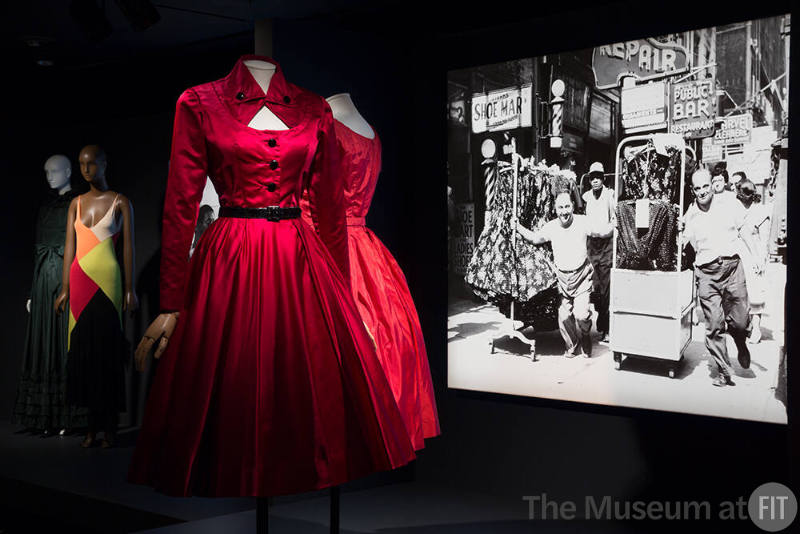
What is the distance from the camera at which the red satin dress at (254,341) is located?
258 centimetres

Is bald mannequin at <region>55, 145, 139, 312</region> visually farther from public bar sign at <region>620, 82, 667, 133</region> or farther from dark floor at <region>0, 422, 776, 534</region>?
public bar sign at <region>620, 82, 667, 133</region>

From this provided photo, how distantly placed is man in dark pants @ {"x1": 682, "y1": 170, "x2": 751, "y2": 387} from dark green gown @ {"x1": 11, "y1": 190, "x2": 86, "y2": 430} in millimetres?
4137

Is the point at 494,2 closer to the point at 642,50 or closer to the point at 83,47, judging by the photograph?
the point at 642,50

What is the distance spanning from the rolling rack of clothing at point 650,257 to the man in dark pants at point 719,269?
2.9 inches

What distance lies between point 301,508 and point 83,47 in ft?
11.2

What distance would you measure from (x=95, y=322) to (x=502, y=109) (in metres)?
2.91

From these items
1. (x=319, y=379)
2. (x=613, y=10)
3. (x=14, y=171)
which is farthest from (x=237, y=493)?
(x=14, y=171)

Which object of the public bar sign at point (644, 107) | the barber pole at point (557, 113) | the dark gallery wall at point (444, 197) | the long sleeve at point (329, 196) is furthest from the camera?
the barber pole at point (557, 113)

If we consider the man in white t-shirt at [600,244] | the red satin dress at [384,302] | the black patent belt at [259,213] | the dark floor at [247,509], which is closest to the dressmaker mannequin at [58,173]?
the dark floor at [247,509]

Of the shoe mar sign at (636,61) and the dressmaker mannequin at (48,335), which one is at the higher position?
the shoe mar sign at (636,61)

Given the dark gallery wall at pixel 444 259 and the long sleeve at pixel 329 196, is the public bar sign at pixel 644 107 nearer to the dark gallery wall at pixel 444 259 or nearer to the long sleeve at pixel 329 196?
the dark gallery wall at pixel 444 259

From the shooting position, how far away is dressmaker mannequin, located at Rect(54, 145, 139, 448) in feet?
19.4

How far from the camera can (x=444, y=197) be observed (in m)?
5.27

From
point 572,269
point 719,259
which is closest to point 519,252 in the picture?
point 572,269
